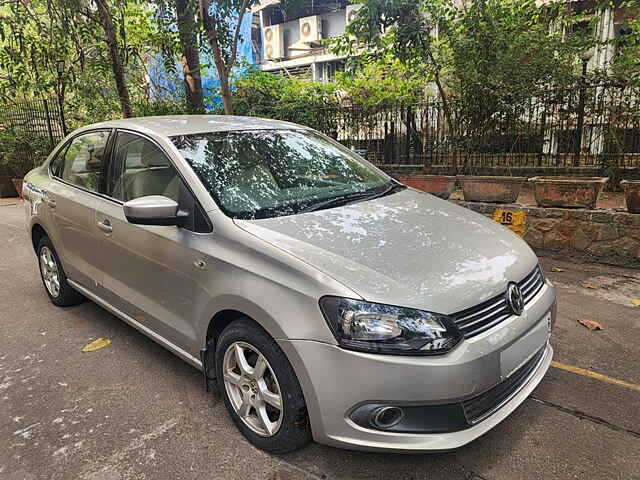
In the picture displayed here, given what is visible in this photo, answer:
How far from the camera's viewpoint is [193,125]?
3312mm

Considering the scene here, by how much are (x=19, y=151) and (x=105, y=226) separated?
400 inches

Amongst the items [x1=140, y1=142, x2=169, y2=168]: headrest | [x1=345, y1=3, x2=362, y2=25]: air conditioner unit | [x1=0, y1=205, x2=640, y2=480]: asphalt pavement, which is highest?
[x1=345, y1=3, x2=362, y2=25]: air conditioner unit

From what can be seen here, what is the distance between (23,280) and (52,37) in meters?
4.79

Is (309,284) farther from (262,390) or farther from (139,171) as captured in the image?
(139,171)

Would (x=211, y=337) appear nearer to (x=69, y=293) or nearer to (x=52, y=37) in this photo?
(x=69, y=293)

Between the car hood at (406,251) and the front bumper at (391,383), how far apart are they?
215mm

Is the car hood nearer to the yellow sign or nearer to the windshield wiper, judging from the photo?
the windshield wiper

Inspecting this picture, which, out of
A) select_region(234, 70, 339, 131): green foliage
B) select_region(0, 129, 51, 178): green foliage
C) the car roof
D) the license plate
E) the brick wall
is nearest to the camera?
the license plate

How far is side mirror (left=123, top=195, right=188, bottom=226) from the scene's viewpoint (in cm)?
256

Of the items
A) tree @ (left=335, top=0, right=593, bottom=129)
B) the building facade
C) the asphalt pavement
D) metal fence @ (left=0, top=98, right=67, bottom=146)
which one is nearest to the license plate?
the asphalt pavement

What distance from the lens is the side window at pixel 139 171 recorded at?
292 cm

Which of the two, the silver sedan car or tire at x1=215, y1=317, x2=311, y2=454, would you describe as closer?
the silver sedan car

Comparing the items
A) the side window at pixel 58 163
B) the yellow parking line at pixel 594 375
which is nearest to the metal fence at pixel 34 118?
the side window at pixel 58 163

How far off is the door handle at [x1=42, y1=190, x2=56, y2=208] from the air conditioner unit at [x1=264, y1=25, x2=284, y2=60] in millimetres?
26933
